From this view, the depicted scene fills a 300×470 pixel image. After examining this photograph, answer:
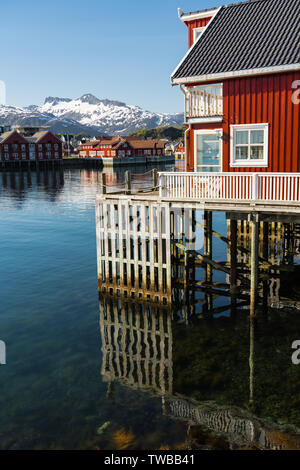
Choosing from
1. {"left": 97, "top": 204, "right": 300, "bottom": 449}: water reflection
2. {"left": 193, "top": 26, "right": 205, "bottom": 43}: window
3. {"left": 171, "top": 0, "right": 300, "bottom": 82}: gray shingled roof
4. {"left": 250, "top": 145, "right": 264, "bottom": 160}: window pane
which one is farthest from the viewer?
{"left": 193, "top": 26, "right": 205, "bottom": 43}: window

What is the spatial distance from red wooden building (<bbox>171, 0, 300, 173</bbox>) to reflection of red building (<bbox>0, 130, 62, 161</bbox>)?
130m

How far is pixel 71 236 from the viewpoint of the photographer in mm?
35812

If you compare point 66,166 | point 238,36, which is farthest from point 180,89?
point 66,166

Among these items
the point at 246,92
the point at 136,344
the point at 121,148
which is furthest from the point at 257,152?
the point at 121,148

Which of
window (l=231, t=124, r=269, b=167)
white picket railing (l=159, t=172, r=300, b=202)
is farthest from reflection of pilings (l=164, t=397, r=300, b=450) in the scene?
window (l=231, t=124, r=269, b=167)

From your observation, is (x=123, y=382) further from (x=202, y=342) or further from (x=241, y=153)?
(x=241, y=153)

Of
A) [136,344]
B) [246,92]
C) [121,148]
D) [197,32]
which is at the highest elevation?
[121,148]

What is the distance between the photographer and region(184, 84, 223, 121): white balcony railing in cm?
1930

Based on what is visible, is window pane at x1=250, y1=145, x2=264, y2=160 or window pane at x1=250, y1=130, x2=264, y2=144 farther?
window pane at x1=250, y1=145, x2=264, y2=160

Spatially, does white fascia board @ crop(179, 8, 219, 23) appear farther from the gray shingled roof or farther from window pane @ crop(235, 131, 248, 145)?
window pane @ crop(235, 131, 248, 145)

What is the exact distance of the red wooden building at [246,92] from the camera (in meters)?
17.7

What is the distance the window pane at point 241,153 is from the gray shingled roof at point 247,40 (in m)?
3.31

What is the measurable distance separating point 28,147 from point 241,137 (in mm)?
137333

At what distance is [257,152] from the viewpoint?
18578mm
